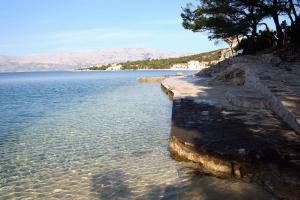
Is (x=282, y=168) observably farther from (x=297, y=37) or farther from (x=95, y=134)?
(x=297, y=37)

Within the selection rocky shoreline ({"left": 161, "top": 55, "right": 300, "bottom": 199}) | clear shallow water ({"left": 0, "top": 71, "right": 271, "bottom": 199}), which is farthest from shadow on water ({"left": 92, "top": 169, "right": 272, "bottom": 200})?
rocky shoreline ({"left": 161, "top": 55, "right": 300, "bottom": 199})

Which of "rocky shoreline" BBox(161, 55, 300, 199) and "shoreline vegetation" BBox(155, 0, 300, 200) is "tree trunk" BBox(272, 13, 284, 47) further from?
"rocky shoreline" BBox(161, 55, 300, 199)

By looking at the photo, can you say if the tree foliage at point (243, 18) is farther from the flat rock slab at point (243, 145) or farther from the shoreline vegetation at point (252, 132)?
the flat rock slab at point (243, 145)

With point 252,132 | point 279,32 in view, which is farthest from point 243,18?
point 252,132

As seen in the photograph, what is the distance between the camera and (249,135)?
8.86m

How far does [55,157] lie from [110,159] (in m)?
1.52

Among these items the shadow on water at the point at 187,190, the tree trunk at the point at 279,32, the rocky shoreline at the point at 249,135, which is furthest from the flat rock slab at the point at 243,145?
the tree trunk at the point at 279,32

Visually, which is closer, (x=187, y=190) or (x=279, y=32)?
(x=187, y=190)

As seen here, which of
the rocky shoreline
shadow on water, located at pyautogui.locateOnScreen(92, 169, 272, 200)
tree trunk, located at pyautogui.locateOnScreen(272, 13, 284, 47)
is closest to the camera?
shadow on water, located at pyautogui.locateOnScreen(92, 169, 272, 200)

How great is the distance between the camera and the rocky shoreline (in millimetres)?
6895

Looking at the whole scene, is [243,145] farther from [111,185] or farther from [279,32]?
[279,32]

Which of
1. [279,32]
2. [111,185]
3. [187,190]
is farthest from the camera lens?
[279,32]

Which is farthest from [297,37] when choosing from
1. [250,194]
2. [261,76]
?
[250,194]

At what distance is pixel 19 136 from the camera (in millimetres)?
13070
